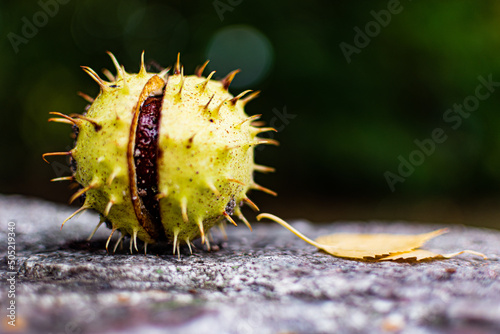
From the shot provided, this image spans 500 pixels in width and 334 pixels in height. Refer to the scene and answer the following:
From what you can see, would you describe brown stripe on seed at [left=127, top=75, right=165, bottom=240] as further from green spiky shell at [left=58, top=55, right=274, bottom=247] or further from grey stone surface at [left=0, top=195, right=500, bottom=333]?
grey stone surface at [left=0, top=195, right=500, bottom=333]

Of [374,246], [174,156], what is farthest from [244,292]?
[374,246]

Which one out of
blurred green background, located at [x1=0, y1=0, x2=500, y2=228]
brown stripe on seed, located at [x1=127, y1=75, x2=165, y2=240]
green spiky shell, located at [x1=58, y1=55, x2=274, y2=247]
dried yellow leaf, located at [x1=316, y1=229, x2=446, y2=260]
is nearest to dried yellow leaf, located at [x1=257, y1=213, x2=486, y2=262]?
dried yellow leaf, located at [x1=316, y1=229, x2=446, y2=260]

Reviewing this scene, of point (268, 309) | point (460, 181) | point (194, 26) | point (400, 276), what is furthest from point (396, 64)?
point (268, 309)

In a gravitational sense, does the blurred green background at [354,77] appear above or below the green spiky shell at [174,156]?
above

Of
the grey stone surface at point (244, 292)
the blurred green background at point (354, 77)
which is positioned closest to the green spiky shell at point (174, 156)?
the grey stone surface at point (244, 292)

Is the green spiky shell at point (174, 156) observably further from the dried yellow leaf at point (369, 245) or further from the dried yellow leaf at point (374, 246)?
the dried yellow leaf at point (369, 245)

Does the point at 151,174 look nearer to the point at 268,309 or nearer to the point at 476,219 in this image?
the point at 268,309
